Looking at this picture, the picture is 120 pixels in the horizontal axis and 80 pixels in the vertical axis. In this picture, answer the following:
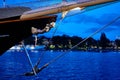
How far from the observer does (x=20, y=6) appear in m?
7.48

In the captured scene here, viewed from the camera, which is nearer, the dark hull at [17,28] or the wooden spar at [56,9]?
the wooden spar at [56,9]

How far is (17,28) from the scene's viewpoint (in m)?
7.44

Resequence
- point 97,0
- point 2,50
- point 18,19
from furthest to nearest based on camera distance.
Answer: point 2,50, point 18,19, point 97,0

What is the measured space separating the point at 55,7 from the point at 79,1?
44cm

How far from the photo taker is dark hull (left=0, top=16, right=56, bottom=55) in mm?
7203

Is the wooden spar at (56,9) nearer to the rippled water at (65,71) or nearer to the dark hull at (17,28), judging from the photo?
the dark hull at (17,28)

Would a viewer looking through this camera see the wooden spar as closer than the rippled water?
Yes

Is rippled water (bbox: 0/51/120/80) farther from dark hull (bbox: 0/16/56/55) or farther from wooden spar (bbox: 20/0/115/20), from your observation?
wooden spar (bbox: 20/0/115/20)

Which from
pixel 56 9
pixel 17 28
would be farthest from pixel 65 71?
pixel 56 9

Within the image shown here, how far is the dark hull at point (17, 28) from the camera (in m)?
7.20

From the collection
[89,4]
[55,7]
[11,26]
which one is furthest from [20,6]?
[89,4]

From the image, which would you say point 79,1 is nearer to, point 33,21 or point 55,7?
point 55,7

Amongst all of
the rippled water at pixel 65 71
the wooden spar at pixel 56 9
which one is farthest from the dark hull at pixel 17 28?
the rippled water at pixel 65 71

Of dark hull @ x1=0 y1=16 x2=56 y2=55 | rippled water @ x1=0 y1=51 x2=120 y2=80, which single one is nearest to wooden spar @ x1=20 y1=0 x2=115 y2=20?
dark hull @ x1=0 y1=16 x2=56 y2=55
